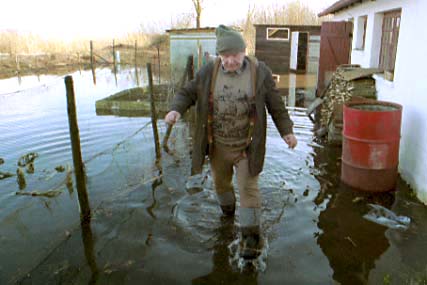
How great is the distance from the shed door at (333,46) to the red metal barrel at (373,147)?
27.0 ft

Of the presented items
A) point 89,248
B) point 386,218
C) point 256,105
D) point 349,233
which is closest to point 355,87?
point 386,218

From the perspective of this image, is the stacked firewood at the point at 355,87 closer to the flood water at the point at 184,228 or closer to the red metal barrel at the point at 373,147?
the flood water at the point at 184,228

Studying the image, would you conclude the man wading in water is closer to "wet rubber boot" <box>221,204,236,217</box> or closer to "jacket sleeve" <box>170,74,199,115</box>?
"jacket sleeve" <box>170,74,199,115</box>

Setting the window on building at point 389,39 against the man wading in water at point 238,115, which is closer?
the man wading in water at point 238,115

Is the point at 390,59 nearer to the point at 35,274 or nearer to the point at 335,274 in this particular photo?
the point at 335,274

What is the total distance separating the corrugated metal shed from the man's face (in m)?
11.7

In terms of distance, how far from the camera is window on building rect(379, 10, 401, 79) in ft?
26.5

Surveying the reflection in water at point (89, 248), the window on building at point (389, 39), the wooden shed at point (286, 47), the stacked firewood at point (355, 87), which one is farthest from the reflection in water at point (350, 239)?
the wooden shed at point (286, 47)

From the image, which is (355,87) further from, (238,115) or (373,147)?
(238,115)

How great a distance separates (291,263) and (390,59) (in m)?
6.71

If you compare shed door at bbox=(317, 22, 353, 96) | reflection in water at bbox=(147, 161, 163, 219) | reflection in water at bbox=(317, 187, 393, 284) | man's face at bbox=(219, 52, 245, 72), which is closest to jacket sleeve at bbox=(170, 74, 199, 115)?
man's face at bbox=(219, 52, 245, 72)

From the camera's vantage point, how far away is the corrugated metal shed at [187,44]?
586 inches

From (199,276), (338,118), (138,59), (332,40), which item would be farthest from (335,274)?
(138,59)

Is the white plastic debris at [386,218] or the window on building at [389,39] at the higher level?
the window on building at [389,39]
